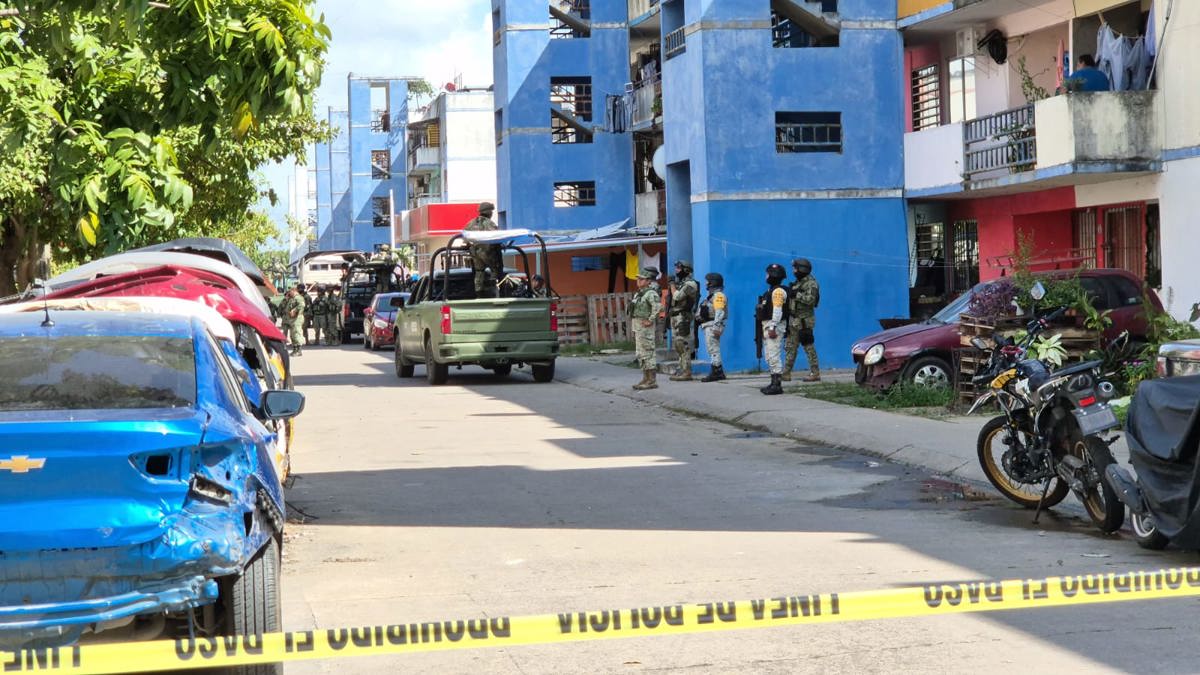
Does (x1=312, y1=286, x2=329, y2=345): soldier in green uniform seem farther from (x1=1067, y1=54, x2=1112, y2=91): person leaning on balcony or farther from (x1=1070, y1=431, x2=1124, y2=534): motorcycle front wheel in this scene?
(x1=1070, y1=431, x2=1124, y2=534): motorcycle front wheel

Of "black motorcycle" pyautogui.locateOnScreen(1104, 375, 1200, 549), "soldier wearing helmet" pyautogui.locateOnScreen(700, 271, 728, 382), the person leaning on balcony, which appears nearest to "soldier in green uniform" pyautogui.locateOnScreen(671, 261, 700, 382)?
"soldier wearing helmet" pyautogui.locateOnScreen(700, 271, 728, 382)

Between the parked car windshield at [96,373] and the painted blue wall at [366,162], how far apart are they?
93.0m

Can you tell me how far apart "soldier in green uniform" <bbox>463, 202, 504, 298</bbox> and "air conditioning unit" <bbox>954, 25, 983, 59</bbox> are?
8.87 m

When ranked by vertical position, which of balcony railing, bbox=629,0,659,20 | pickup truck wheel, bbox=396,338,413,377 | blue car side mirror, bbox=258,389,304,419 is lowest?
pickup truck wheel, bbox=396,338,413,377

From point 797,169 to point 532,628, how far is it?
2272cm

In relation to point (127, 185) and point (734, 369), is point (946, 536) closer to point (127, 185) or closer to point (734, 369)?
point (127, 185)

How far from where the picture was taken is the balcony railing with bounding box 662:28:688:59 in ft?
92.7

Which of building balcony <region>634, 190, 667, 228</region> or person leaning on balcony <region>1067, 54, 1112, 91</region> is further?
building balcony <region>634, 190, 667, 228</region>

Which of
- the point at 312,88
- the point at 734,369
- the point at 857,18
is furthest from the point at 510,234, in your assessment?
the point at 312,88

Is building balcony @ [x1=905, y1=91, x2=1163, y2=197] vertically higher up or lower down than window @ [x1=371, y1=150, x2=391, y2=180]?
lower down

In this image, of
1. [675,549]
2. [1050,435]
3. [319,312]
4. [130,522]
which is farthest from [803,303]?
[319,312]

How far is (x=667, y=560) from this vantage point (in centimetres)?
920

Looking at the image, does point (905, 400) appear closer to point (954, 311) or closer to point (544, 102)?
point (954, 311)

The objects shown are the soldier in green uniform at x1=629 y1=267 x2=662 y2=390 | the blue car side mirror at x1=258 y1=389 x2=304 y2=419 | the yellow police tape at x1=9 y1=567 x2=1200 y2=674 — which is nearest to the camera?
A: the yellow police tape at x1=9 y1=567 x2=1200 y2=674
